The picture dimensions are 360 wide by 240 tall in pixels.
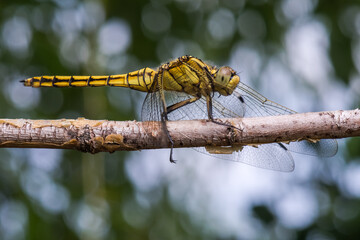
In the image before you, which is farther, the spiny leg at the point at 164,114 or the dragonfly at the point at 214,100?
A: the dragonfly at the point at 214,100

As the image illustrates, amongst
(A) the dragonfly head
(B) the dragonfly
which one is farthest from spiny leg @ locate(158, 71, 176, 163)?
(A) the dragonfly head

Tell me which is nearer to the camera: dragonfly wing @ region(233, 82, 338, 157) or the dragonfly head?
dragonfly wing @ region(233, 82, 338, 157)

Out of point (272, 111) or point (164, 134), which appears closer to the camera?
point (164, 134)

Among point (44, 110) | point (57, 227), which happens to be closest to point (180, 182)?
point (57, 227)

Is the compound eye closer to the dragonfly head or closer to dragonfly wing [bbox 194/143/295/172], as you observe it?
the dragonfly head

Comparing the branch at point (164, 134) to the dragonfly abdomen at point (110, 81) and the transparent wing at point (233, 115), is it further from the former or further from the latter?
the dragonfly abdomen at point (110, 81)

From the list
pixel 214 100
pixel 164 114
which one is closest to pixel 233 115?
pixel 214 100

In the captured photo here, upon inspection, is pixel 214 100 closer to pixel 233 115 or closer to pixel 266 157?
pixel 233 115

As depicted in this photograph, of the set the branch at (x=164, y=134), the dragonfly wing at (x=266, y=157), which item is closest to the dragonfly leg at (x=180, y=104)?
the dragonfly wing at (x=266, y=157)
